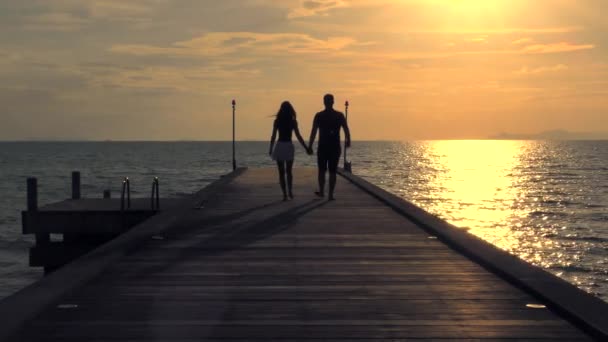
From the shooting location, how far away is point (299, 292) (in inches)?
282

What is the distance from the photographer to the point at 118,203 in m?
22.3

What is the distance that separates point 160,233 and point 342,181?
13.8 meters

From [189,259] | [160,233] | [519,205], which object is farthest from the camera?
[519,205]

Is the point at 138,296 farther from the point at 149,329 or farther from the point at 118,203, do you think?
the point at 118,203

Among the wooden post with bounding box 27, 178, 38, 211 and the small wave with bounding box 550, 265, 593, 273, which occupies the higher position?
the wooden post with bounding box 27, 178, 38, 211

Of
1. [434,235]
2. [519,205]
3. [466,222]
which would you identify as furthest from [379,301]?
[519,205]

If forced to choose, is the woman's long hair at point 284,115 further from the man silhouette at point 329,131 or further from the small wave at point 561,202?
the small wave at point 561,202

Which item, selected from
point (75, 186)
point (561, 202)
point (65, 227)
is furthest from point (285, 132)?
point (561, 202)

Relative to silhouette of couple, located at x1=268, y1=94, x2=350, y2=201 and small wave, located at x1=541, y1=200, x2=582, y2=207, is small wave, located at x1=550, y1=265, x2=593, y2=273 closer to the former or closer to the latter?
silhouette of couple, located at x1=268, y1=94, x2=350, y2=201

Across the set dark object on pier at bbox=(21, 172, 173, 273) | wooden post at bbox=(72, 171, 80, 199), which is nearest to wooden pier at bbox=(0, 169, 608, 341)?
dark object on pier at bbox=(21, 172, 173, 273)

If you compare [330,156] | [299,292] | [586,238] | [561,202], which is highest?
[330,156]

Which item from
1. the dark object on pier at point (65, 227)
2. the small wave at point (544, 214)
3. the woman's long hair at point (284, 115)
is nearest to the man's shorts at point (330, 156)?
the woman's long hair at point (284, 115)

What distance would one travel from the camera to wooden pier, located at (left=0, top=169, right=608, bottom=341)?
5.86 meters

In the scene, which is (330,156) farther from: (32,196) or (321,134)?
(32,196)
